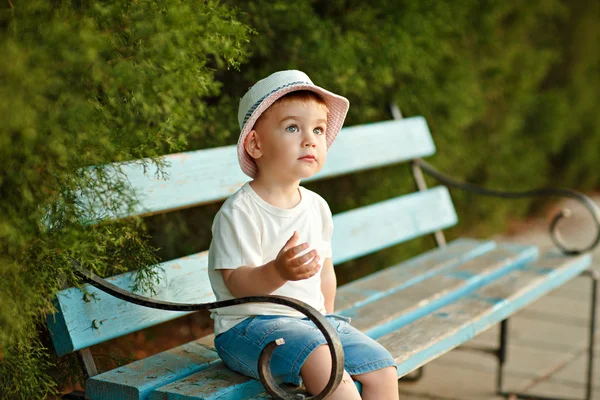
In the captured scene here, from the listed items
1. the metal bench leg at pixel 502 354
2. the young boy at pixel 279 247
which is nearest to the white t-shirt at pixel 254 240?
the young boy at pixel 279 247

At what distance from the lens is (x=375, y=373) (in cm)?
200

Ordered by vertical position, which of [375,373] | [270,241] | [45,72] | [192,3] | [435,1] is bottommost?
[375,373]

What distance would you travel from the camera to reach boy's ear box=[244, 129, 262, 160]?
2.12m

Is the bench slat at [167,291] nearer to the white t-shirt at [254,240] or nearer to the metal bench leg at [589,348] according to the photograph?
the white t-shirt at [254,240]

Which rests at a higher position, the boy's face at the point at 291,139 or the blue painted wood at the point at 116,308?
the boy's face at the point at 291,139

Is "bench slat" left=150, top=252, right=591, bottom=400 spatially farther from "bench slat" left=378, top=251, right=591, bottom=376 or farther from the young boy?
the young boy

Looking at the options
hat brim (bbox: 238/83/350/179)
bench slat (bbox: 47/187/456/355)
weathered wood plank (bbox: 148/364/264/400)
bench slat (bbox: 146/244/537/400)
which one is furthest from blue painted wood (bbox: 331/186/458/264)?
weathered wood plank (bbox: 148/364/264/400)

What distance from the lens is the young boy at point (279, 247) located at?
195cm

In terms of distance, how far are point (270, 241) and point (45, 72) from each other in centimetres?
73

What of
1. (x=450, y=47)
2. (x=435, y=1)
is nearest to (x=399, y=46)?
(x=435, y=1)

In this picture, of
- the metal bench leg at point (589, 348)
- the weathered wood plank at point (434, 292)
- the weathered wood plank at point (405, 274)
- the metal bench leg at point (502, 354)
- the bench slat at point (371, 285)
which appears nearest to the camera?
the bench slat at point (371, 285)

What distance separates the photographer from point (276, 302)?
74.1 inches

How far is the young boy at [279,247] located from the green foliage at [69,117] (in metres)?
0.20

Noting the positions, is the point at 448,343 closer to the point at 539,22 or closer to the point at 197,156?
the point at 197,156
